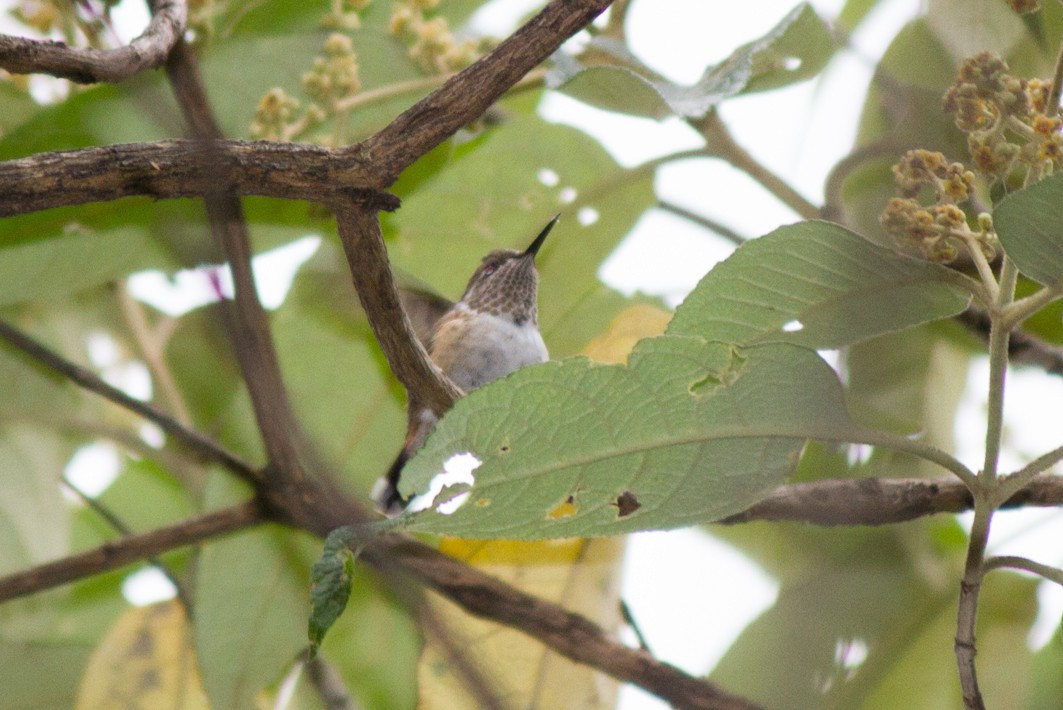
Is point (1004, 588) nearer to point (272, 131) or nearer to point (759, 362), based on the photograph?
point (759, 362)

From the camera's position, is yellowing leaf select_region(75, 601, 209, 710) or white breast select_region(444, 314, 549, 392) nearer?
yellowing leaf select_region(75, 601, 209, 710)

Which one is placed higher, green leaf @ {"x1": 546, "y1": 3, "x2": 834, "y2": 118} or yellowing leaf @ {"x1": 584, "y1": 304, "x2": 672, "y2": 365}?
green leaf @ {"x1": 546, "y1": 3, "x2": 834, "y2": 118}

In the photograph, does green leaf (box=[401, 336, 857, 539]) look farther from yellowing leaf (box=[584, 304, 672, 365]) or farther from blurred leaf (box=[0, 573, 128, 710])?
blurred leaf (box=[0, 573, 128, 710])

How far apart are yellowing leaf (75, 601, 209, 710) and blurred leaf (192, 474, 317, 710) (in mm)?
156

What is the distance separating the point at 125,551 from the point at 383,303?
1.11 meters

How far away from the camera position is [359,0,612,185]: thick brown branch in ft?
5.10

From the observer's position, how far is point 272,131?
250 cm

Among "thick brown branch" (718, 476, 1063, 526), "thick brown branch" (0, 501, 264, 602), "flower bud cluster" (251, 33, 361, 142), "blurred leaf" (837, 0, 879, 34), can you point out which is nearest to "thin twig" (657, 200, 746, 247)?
"blurred leaf" (837, 0, 879, 34)

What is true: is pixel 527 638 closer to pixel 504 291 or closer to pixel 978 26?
pixel 504 291

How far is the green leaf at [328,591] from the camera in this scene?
1.42 metres

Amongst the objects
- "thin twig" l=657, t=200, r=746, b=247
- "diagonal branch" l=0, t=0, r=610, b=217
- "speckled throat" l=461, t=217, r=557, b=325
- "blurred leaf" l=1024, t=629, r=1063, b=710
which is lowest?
"blurred leaf" l=1024, t=629, r=1063, b=710

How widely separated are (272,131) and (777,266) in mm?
1305

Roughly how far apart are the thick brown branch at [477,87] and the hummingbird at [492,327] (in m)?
1.60

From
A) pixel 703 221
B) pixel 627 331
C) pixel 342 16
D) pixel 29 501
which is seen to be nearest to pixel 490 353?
pixel 703 221
